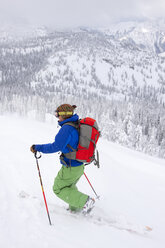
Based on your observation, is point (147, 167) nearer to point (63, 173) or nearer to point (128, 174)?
point (128, 174)

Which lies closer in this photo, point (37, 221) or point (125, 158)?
point (37, 221)

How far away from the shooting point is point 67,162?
138 inches

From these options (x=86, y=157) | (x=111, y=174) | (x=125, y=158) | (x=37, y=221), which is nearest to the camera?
(x=37, y=221)

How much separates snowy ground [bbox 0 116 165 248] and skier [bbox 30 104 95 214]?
1.11ft

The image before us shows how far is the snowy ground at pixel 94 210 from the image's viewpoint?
2.80 metres

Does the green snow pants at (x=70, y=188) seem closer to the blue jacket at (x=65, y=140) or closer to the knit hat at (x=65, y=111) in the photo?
the blue jacket at (x=65, y=140)

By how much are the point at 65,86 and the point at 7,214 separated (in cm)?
19922

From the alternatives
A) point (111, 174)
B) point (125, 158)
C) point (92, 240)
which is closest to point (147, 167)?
point (125, 158)

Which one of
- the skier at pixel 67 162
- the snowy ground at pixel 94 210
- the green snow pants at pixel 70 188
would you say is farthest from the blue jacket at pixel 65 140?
the snowy ground at pixel 94 210

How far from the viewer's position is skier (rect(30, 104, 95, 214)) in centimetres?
326

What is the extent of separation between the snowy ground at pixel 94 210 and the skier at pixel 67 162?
1.11ft

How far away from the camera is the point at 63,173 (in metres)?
3.60

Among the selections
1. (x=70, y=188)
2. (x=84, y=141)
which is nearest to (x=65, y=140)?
(x=84, y=141)

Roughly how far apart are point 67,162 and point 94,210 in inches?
57.7
